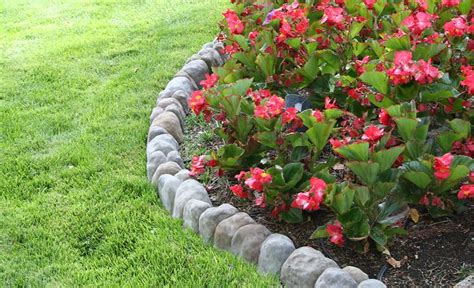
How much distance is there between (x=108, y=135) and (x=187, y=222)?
118cm

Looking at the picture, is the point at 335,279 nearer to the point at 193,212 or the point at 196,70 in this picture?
the point at 193,212

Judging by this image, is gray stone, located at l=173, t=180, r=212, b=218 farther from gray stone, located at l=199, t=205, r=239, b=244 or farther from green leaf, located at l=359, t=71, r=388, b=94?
green leaf, located at l=359, t=71, r=388, b=94

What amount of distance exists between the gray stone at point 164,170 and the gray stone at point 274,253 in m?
0.84

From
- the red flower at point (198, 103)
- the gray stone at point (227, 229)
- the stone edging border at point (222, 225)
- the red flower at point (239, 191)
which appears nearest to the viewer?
the stone edging border at point (222, 225)

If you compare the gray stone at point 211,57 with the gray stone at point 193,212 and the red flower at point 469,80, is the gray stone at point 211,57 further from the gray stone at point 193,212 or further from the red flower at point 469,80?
the red flower at point 469,80

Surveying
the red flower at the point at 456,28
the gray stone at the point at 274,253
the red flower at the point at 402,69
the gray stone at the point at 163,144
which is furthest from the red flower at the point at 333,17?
the gray stone at the point at 274,253

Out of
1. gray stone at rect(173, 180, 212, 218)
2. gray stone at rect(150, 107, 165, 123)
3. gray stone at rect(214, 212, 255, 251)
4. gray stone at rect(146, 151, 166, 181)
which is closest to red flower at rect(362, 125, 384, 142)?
gray stone at rect(214, 212, 255, 251)

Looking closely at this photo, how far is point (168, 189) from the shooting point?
2.95 meters

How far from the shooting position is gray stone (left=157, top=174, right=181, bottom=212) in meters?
2.93

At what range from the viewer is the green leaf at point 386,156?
2293mm

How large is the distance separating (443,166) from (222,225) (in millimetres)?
923

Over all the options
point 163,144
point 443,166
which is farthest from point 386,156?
point 163,144

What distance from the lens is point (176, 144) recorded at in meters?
3.46

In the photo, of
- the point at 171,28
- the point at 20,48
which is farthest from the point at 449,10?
the point at 20,48
